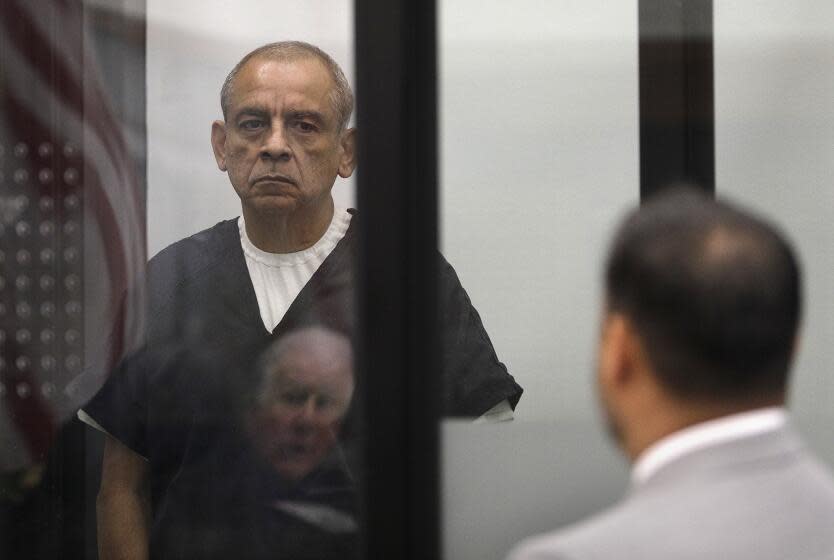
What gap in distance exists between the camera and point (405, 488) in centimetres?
135

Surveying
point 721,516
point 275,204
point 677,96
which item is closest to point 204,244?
point 275,204

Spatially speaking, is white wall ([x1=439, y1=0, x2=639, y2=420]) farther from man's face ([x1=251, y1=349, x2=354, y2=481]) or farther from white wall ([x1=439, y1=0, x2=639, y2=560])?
man's face ([x1=251, y1=349, x2=354, y2=481])

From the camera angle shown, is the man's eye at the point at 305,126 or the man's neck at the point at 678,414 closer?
the man's neck at the point at 678,414

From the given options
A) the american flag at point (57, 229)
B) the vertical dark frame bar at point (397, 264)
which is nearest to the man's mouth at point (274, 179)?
the american flag at point (57, 229)

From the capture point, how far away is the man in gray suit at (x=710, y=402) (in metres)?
0.97

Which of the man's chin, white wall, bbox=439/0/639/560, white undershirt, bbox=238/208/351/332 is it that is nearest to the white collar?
white wall, bbox=439/0/639/560

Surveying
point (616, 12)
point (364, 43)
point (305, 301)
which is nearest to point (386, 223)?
point (364, 43)

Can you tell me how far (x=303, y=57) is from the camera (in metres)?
1.80

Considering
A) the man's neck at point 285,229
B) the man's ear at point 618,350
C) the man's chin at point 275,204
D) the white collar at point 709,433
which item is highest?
the man's chin at point 275,204

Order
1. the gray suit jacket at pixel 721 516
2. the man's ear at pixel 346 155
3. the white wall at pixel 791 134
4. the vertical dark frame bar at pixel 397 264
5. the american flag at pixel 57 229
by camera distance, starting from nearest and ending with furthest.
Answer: the gray suit jacket at pixel 721 516
the vertical dark frame bar at pixel 397 264
the man's ear at pixel 346 155
the white wall at pixel 791 134
the american flag at pixel 57 229

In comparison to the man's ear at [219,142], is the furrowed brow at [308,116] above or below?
above

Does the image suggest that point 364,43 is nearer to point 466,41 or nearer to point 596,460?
point 466,41

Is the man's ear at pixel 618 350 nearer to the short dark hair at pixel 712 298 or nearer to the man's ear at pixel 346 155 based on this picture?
the short dark hair at pixel 712 298

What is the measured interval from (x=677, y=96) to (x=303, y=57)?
0.59 meters
